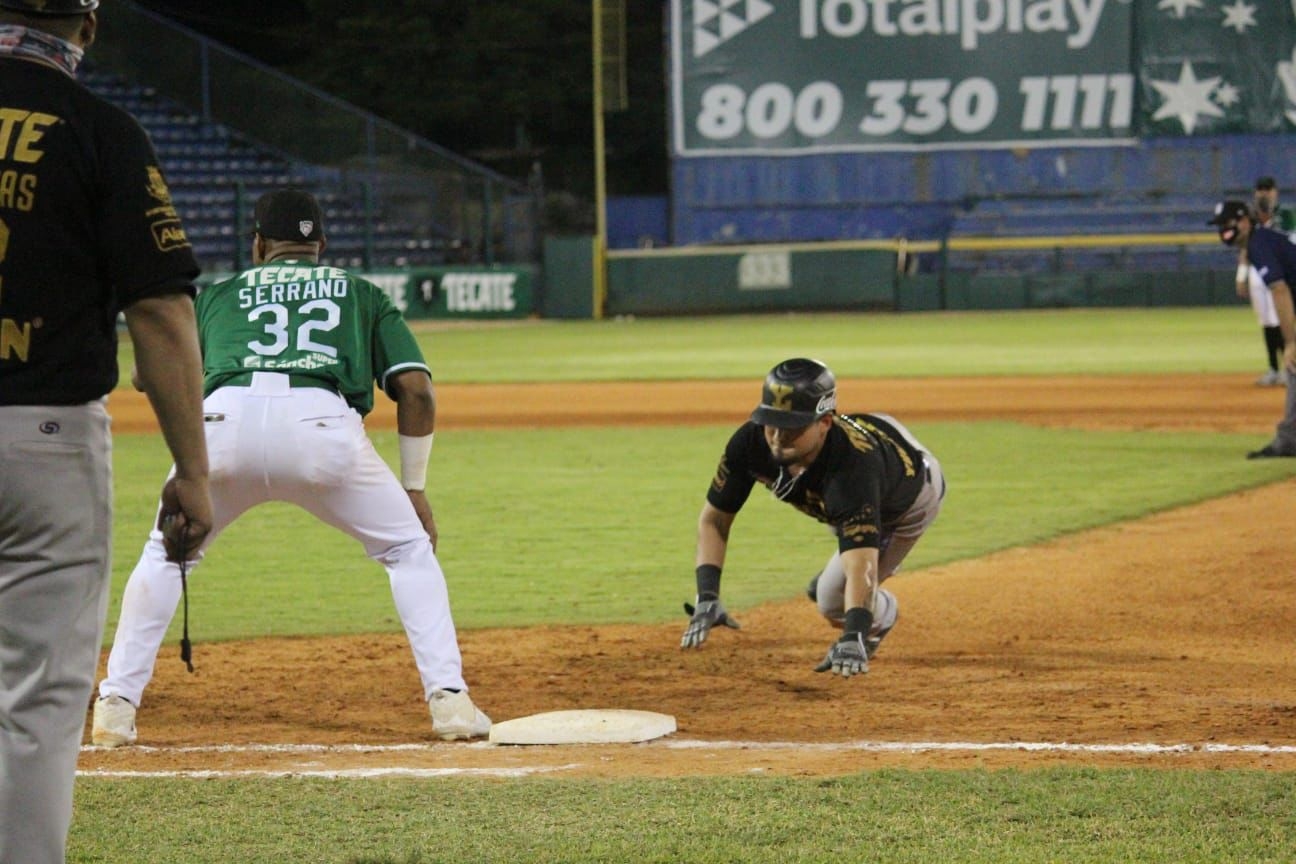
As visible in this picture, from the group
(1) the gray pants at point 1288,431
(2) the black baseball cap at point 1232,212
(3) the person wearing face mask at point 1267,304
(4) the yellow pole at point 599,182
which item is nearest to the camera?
(1) the gray pants at point 1288,431

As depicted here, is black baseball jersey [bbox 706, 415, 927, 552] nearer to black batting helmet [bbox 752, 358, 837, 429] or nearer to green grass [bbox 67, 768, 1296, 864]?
black batting helmet [bbox 752, 358, 837, 429]

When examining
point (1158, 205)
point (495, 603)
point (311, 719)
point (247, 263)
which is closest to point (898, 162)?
point (1158, 205)

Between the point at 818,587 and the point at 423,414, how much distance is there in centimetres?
185

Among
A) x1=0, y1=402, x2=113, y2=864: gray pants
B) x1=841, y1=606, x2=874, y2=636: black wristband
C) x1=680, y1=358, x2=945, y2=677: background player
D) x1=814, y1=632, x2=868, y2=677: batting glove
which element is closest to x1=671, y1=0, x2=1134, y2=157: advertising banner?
x1=680, y1=358, x2=945, y2=677: background player

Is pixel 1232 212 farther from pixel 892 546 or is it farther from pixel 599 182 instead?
pixel 599 182

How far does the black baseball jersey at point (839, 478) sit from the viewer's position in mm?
6117

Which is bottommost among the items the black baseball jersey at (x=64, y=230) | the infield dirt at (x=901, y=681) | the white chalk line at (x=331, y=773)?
the infield dirt at (x=901, y=681)

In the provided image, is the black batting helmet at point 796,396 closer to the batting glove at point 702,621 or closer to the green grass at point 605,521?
the batting glove at point 702,621

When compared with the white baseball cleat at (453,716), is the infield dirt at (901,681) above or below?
below

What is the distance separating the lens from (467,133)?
2068 inches

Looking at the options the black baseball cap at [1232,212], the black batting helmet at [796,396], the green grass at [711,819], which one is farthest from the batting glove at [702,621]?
the black baseball cap at [1232,212]

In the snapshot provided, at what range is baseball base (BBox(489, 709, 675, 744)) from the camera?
5.70 m

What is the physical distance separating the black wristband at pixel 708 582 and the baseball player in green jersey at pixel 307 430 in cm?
96

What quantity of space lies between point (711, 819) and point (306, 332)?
6.64ft
